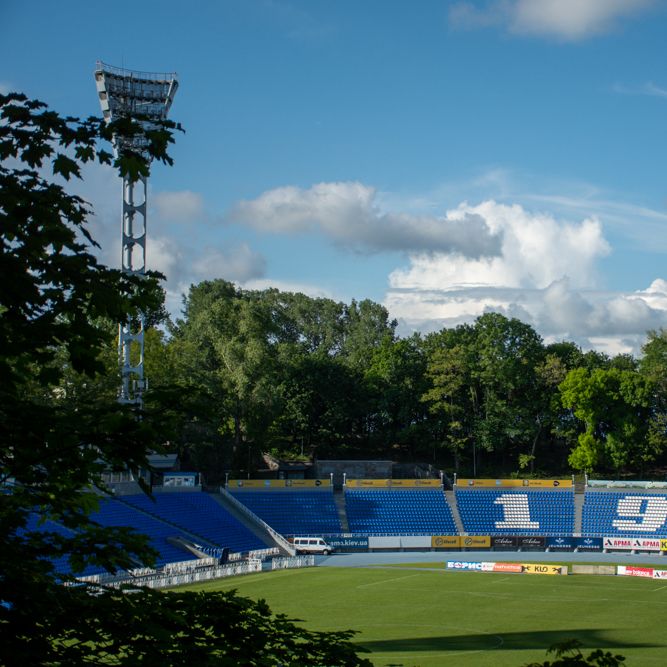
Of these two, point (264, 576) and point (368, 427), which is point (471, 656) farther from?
point (368, 427)

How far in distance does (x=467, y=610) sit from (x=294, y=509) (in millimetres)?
26628

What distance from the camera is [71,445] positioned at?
674cm

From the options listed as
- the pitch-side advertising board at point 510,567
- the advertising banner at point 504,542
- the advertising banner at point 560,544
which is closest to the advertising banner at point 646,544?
the advertising banner at point 560,544

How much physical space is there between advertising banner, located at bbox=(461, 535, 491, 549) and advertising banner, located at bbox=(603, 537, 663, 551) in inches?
316

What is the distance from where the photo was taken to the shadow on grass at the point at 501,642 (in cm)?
3042

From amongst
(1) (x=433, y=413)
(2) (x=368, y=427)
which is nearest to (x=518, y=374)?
(1) (x=433, y=413)

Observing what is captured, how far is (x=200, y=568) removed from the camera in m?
48.3

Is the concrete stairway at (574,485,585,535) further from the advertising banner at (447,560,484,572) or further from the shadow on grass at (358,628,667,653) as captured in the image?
the shadow on grass at (358,628,667,653)

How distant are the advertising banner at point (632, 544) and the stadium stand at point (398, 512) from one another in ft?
35.9

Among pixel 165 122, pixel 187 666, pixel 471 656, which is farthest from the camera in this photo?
pixel 471 656

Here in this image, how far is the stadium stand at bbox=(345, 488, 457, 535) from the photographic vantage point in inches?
2477

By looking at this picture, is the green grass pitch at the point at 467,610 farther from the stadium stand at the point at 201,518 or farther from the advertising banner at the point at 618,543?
the advertising banner at the point at 618,543

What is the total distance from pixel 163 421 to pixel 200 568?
4334 centimetres

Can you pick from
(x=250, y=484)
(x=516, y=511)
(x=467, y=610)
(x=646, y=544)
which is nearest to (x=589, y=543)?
(x=646, y=544)
